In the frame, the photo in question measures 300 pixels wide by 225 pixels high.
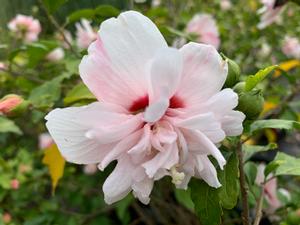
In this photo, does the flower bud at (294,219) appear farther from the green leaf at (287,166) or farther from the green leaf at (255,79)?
the green leaf at (255,79)

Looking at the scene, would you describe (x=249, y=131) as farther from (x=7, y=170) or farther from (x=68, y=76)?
(x=7, y=170)

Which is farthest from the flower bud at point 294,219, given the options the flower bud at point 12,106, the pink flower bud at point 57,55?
the pink flower bud at point 57,55

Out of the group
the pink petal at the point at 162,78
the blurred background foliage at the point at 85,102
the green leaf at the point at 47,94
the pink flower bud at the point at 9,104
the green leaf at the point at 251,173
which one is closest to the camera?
the pink petal at the point at 162,78

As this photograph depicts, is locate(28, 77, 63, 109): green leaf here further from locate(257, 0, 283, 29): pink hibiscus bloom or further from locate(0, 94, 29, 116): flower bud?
locate(257, 0, 283, 29): pink hibiscus bloom

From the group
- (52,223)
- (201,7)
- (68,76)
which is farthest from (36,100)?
(201,7)

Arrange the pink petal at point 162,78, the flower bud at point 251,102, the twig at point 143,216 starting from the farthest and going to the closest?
1. the twig at point 143,216
2. the flower bud at point 251,102
3. the pink petal at point 162,78

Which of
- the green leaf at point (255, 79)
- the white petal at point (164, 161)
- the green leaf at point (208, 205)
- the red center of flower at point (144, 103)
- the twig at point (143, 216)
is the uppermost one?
the red center of flower at point (144, 103)

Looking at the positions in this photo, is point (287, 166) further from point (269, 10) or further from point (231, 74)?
point (269, 10)
